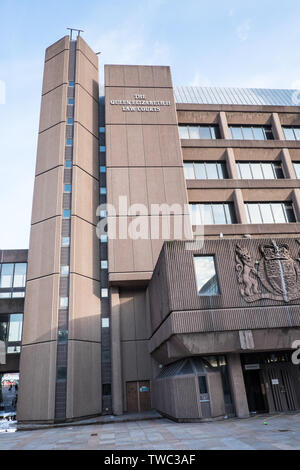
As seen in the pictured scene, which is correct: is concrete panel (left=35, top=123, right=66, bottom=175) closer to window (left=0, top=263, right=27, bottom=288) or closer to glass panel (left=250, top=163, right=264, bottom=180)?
window (left=0, top=263, right=27, bottom=288)

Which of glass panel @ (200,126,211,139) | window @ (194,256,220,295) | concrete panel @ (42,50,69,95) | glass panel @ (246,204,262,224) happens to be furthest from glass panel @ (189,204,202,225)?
concrete panel @ (42,50,69,95)

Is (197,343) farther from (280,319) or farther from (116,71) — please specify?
(116,71)

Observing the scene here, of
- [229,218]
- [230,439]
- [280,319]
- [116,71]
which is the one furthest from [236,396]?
[116,71]

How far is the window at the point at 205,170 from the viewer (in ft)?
118

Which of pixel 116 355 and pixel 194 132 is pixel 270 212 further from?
pixel 116 355

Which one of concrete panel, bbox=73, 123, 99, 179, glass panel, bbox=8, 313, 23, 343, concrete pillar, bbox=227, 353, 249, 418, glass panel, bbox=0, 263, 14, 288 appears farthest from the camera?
glass panel, bbox=0, 263, 14, 288

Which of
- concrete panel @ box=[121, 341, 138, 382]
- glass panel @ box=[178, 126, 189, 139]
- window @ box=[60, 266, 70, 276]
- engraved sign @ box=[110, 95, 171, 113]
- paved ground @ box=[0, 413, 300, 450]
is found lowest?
paved ground @ box=[0, 413, 300, 450]

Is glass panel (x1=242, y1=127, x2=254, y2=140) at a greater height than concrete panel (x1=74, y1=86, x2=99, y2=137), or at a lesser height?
lesser

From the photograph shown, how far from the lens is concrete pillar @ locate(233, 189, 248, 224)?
33469 mm

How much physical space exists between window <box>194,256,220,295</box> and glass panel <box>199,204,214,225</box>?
1206 cm

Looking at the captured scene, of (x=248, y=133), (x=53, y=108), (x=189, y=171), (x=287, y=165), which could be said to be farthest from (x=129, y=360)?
(x=248, y=133)

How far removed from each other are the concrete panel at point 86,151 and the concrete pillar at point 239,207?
15.4 metres

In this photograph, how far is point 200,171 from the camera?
36281 mm

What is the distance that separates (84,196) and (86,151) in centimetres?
573
